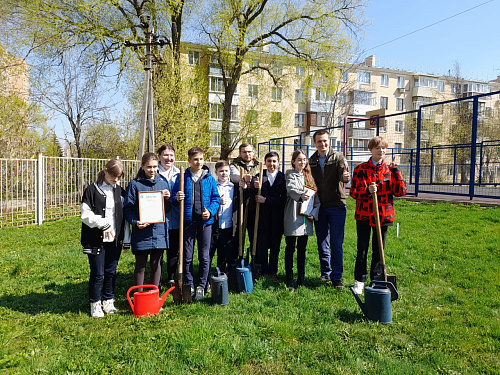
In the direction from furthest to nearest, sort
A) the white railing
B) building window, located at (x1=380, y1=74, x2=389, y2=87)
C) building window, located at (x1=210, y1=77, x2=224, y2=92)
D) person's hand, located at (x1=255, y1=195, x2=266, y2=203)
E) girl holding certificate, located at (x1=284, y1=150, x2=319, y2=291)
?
building window, located at (x1=380, y1=74, x2=389, y2=87), building window, located at (x1=210, y1=77, x2=224, y2=92), the white railing, person's hand, located at (x1=255, y1=195, x2=266, y2=203), girl holding certificate, located at (x1=284, y1=150, x2=319, y2=291)

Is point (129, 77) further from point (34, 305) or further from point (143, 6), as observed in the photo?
point (34, 305)

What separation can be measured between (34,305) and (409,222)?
7.48 metres

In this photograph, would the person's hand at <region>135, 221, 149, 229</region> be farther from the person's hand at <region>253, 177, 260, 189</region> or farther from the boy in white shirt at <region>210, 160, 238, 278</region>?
the person's hand at <region>253, 177, 260, 189</region>

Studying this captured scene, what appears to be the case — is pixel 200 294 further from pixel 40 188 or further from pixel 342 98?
pixel 342 98

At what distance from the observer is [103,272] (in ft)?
12.7

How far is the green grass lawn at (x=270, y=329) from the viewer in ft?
9.06

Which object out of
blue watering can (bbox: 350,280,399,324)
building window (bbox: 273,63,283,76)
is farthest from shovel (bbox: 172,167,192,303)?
building window (bbox: 273,63,283,76)


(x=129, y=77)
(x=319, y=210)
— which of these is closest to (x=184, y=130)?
(x=129, y=77)

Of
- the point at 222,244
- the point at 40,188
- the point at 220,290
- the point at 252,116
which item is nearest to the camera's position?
the point at 220,290

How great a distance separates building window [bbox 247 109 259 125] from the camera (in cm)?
2347

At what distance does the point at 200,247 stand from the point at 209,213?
0.49m

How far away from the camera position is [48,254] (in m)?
6.46

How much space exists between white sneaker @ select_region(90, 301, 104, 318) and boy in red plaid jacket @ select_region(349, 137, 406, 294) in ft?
9.79

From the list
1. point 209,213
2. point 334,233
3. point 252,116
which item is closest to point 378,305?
point 334,233
